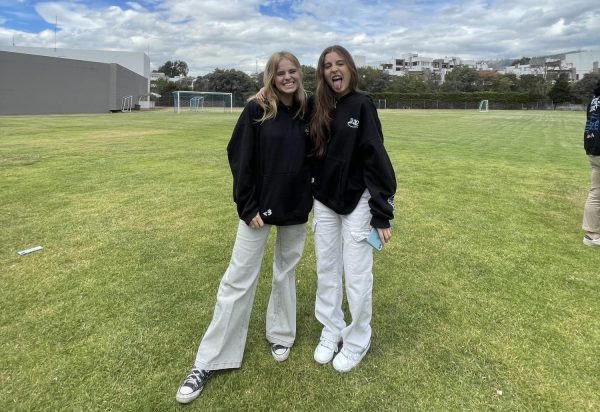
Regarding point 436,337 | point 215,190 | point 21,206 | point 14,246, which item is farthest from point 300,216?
point 21,206

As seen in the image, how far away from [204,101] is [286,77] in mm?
52394

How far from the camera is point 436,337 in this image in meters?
3.02

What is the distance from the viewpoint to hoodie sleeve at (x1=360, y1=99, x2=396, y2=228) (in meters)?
2.36

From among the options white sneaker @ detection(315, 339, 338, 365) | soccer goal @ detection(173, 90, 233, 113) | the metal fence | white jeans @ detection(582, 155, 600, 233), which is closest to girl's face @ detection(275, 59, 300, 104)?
white sneaker @ detection(315, 339, 338, 365)

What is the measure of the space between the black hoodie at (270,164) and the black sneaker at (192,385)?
0.96m

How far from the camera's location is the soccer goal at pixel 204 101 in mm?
→ 49844

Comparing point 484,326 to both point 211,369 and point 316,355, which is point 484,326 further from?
point 211,369

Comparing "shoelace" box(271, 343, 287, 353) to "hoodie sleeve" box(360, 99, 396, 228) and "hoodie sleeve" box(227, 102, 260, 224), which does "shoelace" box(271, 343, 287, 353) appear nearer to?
"hoodie sleeve" box(227, 102, 260, 224)

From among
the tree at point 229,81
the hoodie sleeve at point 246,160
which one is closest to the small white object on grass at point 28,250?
the hoodie sleeve at point 246,160

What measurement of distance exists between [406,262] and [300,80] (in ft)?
8.53

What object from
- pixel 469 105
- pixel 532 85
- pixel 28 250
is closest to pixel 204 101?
pixel 469 105

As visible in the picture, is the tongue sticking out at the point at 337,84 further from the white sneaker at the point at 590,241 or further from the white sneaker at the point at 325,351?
the white sneaker at the point at 590,241

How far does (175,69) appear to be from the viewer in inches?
4909

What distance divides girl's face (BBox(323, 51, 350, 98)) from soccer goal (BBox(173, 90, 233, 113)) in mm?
48928
